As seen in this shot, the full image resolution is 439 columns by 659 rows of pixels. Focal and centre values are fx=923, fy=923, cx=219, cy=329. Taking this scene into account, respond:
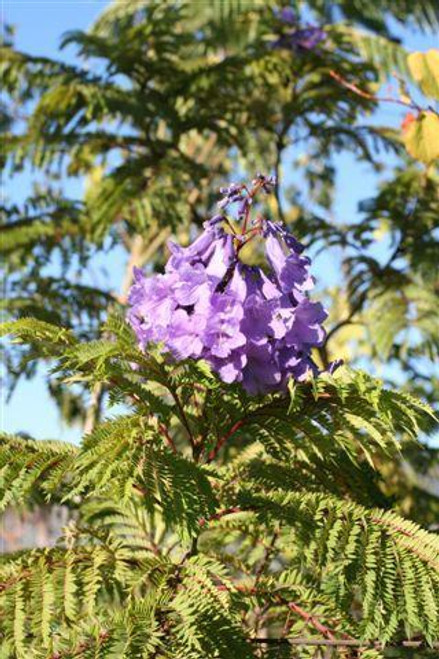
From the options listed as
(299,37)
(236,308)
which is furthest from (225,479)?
(299,37)

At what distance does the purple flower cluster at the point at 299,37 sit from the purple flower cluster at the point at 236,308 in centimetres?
276

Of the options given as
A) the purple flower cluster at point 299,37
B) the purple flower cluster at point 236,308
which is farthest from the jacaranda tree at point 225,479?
the purple flower cluster at point 299,37

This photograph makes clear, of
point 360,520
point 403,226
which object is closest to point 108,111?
point 403,226

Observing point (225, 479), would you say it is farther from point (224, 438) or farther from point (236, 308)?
point (236, 308)

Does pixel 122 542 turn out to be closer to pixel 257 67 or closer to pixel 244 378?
pixel 244 378

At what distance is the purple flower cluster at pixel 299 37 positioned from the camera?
4.13 m

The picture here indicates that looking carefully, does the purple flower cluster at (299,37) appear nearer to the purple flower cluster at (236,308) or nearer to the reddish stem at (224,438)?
the purple flower cluster at (236,308)

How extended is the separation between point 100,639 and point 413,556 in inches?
18.0

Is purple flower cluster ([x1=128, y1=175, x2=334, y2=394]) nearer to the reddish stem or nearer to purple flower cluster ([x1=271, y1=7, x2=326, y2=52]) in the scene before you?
the reddish stem

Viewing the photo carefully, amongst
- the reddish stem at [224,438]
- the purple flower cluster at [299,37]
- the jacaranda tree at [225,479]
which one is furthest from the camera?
the purple flower cluster at [299,37]

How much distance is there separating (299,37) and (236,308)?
3065 mm

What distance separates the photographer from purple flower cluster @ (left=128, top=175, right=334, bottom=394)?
1396 mm

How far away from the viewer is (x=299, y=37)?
4.16 meters

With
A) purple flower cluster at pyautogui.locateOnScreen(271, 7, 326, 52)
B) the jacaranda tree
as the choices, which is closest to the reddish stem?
the jacaranda tree
